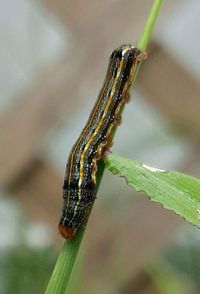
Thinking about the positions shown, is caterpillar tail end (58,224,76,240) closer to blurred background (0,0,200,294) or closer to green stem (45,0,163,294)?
green stem (45,0,163,294)

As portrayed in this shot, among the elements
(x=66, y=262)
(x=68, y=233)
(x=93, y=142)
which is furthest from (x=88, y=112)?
(x=66, y=262)

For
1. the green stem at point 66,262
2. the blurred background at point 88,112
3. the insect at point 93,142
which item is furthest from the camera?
the blurred background at point 88,112

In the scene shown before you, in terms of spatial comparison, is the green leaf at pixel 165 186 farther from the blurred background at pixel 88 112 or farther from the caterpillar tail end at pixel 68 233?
the blurred background at pixel 88 112

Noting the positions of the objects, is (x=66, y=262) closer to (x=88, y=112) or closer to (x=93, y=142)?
(x=93, y=142)

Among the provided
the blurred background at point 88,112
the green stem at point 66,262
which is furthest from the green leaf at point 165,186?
the blurred background at point 88,112

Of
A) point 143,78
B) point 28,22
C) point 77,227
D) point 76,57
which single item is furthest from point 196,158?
point 77,227

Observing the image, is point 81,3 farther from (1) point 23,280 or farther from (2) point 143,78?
(1) point 23,280
